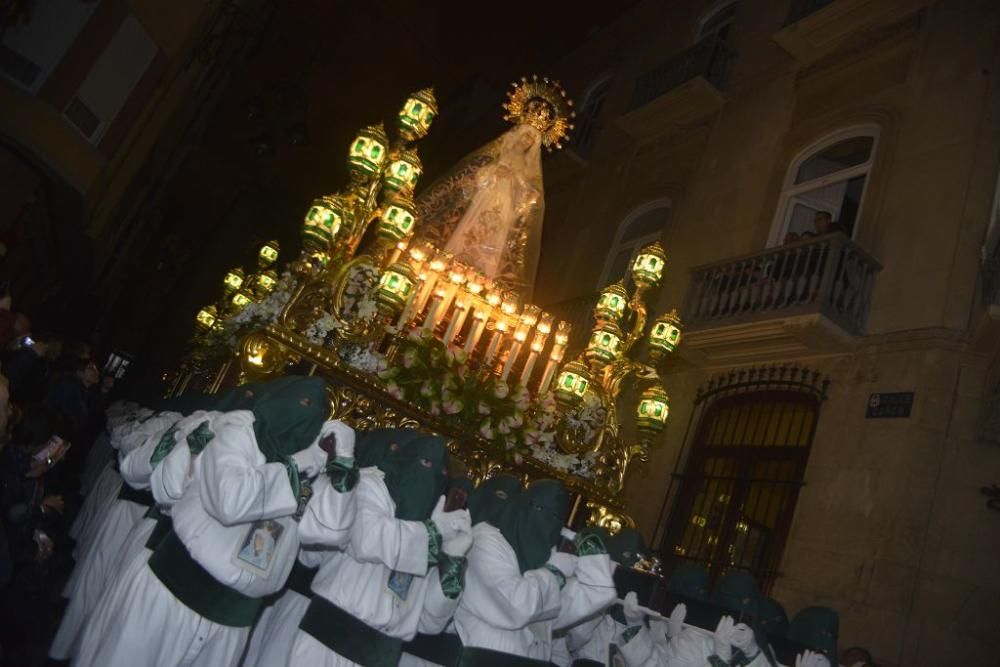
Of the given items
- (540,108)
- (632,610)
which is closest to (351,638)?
(632,610)

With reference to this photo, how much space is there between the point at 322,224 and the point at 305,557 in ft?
9.29

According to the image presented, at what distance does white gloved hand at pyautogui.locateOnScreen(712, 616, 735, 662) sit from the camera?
4895 mm

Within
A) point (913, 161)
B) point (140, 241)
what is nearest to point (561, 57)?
point (140, 241)

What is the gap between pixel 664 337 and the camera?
7.61 metres

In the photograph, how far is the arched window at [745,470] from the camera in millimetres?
9133

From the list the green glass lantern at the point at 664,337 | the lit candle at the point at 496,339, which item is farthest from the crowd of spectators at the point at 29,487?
the green glass lantern at the point at 664,337

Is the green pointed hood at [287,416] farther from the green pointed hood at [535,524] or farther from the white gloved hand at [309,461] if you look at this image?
the green pointed hood at [535,524]

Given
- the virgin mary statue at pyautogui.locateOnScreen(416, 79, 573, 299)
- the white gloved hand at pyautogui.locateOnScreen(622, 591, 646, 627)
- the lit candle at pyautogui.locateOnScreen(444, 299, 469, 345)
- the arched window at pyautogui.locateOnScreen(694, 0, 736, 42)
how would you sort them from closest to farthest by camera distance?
the white gloved hand at pyautogui.locateOnScreen(622, 591, 646, 627) → the lit candle at pyautogui.locateOnScreen(444, 299, 469, 345) → the virgin mary statue at pyautogui.locateOnScreen(416, 79, 573, 299) → the arched window at pyautogui.locateOnScreen(694, 0, 736, 42)

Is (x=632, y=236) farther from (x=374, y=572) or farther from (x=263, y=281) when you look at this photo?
(x=374, y=572)

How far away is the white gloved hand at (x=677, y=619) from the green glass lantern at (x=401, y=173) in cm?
406

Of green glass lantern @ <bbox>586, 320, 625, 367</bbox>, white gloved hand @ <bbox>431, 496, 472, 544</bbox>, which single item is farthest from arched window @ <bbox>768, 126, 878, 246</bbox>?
white gloved hand @ <bbox>431, 496, 472, 544</bbox>

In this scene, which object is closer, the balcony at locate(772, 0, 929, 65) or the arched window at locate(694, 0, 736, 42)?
the balcony at locate(772, 0, 929, 65)

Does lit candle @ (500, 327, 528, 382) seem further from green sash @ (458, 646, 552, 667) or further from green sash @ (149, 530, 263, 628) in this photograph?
green sash @ (149, 530, 263, 628)

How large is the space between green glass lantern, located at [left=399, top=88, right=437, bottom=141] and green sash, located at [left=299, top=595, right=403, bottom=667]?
4.59 m
